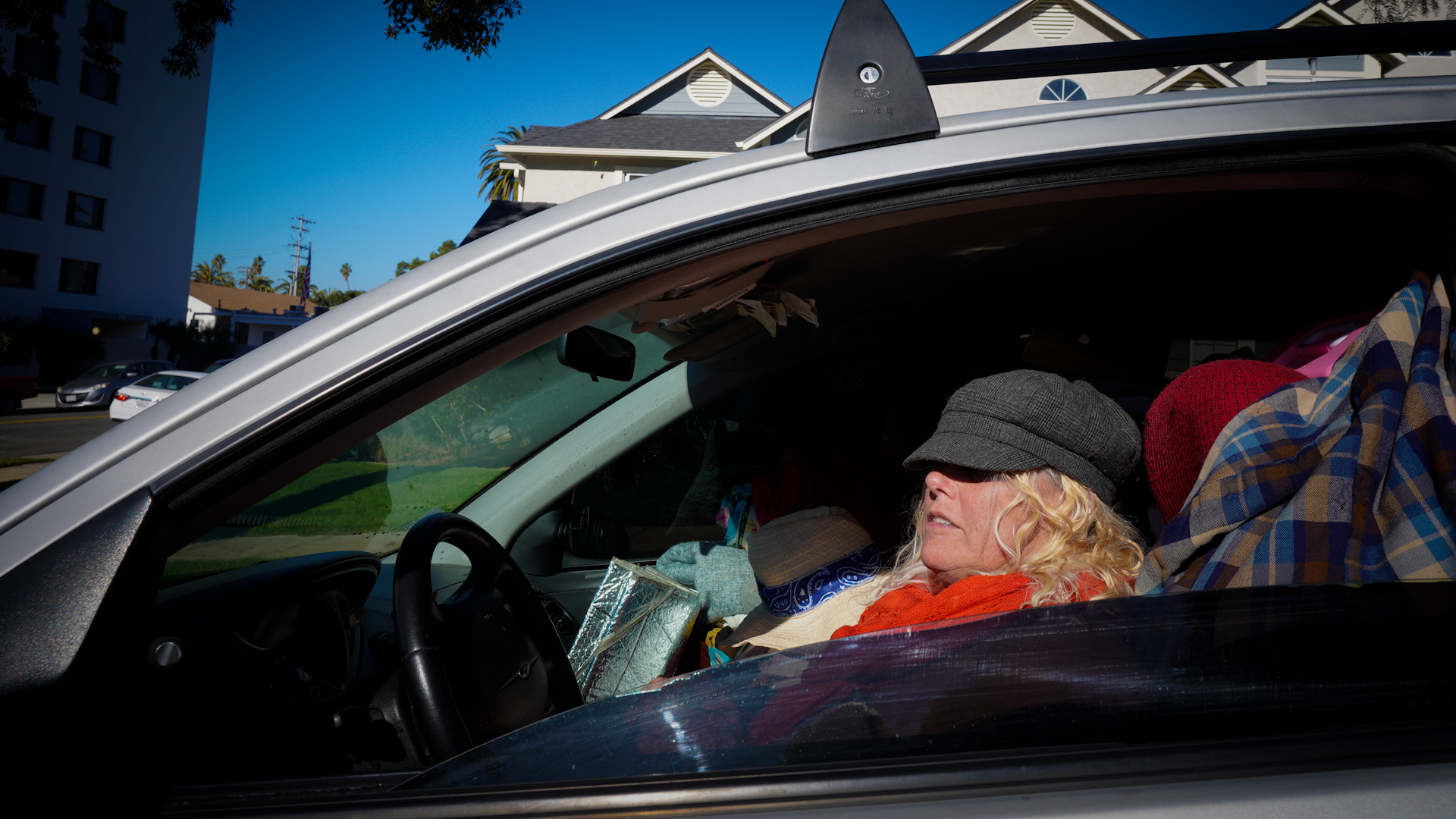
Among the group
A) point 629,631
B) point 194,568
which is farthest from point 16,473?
point 629,631

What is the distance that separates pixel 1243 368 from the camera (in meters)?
1.36

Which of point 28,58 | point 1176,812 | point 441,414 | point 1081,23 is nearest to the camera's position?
point 1176,812

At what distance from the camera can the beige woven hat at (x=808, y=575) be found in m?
1.99

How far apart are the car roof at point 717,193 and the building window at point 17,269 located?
138 feet

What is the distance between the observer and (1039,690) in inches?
34.5

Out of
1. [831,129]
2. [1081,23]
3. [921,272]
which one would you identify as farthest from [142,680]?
[1081,23]

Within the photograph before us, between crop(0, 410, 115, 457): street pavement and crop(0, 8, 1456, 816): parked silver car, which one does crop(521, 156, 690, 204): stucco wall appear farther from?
crop(0, 8, 1456, 816): parked silver car

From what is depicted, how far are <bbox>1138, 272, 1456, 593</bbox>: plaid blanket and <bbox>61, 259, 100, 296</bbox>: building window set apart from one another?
43.7 m

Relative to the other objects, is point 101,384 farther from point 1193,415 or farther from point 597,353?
point 1193,415

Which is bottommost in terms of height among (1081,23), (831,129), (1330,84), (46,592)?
(46,592)

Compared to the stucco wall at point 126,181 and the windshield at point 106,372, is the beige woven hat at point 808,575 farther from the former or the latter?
the stucco wall at point 126,181

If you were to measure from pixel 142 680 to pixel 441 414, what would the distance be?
861mm

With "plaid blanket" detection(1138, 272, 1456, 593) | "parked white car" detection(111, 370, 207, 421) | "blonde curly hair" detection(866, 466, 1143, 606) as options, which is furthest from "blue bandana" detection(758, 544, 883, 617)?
"parked white car" detection(111, 370, 207, 421)

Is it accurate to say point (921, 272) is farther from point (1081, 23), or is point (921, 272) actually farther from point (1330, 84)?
point (1081, 23)
